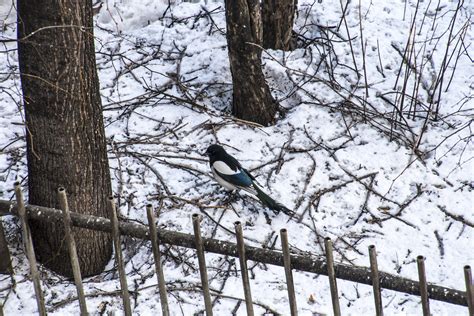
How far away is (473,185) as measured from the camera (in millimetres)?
5133

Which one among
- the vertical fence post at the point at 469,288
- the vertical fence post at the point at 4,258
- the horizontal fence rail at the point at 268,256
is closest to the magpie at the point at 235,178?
the vertical fence post at the point at 4,258

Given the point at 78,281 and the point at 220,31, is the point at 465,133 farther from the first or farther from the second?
the point at 78,281

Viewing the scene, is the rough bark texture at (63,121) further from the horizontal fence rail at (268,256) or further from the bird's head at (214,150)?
the bird's head at (214,150)

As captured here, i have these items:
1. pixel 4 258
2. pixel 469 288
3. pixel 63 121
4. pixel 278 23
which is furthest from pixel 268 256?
pixel 278 23

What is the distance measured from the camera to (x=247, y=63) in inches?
221

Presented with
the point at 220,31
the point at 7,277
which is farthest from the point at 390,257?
the point at 220,31

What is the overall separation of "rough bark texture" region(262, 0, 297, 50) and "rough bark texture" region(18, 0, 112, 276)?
2.54 meters

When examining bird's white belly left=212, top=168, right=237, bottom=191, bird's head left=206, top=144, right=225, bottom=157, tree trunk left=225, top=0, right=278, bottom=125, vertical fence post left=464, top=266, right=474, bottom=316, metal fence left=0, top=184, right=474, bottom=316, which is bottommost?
vertical fence post left=464, top=266, right=474, bottom=316

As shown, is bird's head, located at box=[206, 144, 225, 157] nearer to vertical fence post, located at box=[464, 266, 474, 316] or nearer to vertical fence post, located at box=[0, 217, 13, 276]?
vertical fence post, located at box=[0, 217, 13, 276]

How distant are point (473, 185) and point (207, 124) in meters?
2.05

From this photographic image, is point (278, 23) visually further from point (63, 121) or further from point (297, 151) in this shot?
point (63, 121)

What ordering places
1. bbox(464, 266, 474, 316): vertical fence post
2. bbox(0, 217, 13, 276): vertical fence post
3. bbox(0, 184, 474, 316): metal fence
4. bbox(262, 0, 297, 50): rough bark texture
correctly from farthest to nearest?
1. bbox(262, 0, 297, 50): rough bark texture
2. bbox(0, 217, 13, 276): vertical fence post
3. bbox(0, 184, 474, 316): metal fence
4. bbox(464, 266, 474, 316): vertical fence post

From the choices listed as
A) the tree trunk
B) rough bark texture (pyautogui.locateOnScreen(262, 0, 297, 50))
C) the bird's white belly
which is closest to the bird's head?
the bird's white belly

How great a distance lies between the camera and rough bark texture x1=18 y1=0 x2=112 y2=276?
3811 mm
